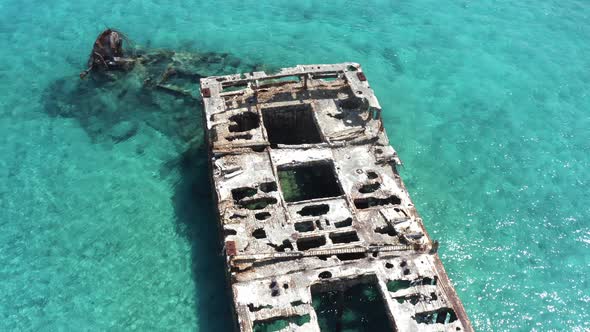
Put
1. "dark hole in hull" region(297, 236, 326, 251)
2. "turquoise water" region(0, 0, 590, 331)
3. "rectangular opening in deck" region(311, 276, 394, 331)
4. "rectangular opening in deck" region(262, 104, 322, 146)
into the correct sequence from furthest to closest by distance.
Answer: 1. "rectangular opening in deck" region(262, 104, 322, 146)
2. "turquoise water" region(0, 0, 590, 331)
3. "rectangular opening in deck" region(311, 276, 394, 331)
4. "dark hole in hull" region(297, 236, 326, 251)

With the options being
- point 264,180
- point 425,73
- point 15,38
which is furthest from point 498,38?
point 15,38

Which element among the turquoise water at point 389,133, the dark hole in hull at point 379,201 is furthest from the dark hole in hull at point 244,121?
the dark hole in hull at point 379,201

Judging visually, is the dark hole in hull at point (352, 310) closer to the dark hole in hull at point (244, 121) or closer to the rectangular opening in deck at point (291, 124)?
the rectangular opening in deck at point (291, 124)

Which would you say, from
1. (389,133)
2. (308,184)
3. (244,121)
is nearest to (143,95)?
(244,121)

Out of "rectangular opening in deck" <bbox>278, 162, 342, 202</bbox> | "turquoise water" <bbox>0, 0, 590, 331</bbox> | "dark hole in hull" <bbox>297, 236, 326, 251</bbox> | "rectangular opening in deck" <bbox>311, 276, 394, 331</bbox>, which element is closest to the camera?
"dark hole in hull" <bbox>297, 236, 326, 251</bbox>

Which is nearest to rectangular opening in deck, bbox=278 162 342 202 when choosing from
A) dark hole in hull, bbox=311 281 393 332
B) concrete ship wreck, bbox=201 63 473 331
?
concrete ship wreck, bbox=201 63 473 331

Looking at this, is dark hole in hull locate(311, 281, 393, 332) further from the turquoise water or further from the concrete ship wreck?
the turquoise water

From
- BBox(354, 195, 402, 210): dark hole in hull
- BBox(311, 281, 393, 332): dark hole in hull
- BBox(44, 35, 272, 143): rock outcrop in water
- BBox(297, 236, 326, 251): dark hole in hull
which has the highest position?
BBox(44, 35, 272, 143): rock outcrop in water

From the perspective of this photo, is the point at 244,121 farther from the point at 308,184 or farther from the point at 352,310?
the point at 352,310
